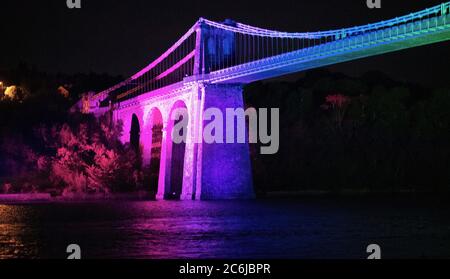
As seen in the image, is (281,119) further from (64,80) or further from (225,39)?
(64,80)

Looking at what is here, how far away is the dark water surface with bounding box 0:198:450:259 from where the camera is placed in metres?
21.9

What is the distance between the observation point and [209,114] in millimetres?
42875

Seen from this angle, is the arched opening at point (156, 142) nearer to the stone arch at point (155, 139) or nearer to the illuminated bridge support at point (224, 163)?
the stone arch at point (155, 139)

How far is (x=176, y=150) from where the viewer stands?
163 ft

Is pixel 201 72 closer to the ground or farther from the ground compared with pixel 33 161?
farther from the ground

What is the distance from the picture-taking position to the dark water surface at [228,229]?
2191 centimetres

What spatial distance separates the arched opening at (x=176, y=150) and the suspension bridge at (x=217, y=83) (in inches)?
2.4

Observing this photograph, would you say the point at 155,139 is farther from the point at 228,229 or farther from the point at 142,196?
the point at 228,229

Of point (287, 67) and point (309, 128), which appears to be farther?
point (309, 128)

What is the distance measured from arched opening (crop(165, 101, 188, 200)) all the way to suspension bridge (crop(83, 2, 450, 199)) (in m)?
0.06

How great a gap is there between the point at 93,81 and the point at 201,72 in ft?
157

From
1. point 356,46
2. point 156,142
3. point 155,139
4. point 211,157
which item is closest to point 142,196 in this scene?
point 156,142

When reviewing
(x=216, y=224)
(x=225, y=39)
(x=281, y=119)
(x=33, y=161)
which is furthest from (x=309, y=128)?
(x=216, y=224)

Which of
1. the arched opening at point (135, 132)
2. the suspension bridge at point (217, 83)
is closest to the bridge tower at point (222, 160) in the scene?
the suspension bridge at point (217, 83)
